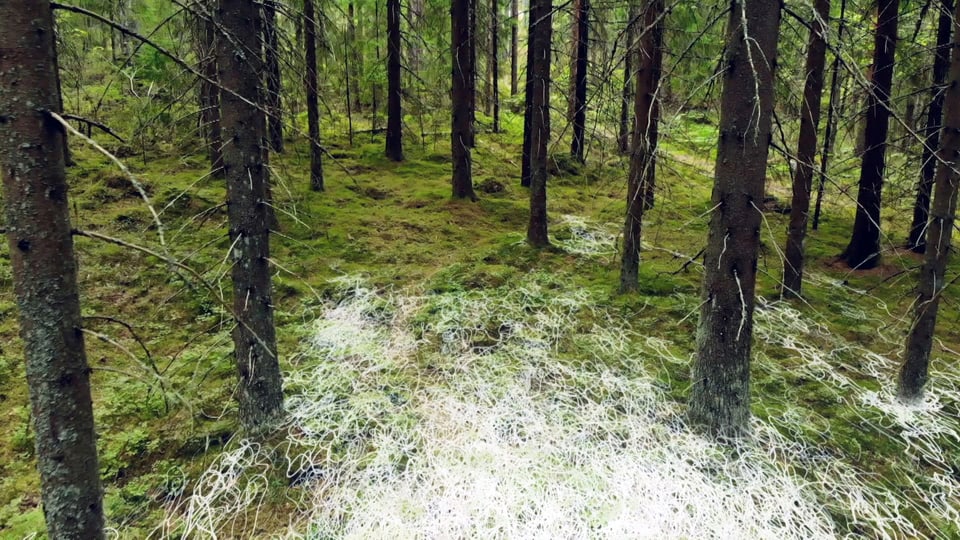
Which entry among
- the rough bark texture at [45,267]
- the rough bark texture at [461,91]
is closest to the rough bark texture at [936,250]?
the rough bark texture at [45,267]

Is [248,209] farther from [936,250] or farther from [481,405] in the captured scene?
[936,250]

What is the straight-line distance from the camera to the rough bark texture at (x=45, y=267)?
2.08 meters

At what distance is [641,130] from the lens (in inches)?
275

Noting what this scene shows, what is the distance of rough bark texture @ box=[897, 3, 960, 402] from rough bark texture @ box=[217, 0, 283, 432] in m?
6.06

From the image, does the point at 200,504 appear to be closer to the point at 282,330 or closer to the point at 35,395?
the point at 35,395

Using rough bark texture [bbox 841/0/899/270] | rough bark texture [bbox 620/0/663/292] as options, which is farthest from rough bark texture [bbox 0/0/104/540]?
rough bark texture [bbox 841/0/899/270]

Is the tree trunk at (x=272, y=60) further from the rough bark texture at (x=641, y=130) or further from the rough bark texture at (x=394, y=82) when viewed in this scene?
the rough bark texture at (x=394, y=82)

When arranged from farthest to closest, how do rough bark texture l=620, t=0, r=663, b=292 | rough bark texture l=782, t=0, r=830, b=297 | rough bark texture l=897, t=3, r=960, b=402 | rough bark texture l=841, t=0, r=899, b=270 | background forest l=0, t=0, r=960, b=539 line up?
rough bark texture l=841, t=0, r=899, b=270, rough bark texture l=782, t=0, r=830, b=297, rough bark texture l=620, t=0, r=663, b=292, rough bark texture l=897, t=3, r=960, b=402, background forest l=0, t=0, r=960, b=539

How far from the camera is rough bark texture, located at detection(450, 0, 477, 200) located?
11.0 meters

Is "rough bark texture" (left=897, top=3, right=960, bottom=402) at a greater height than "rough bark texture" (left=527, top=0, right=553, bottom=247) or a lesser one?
lesser

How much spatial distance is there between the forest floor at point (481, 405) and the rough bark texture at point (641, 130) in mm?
499

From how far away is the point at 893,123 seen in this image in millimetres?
11547

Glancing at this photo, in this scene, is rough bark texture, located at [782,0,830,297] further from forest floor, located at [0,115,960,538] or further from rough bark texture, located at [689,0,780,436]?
rough bark texture, located at [689,0,780,436]

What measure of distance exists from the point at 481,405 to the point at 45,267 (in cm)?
365
